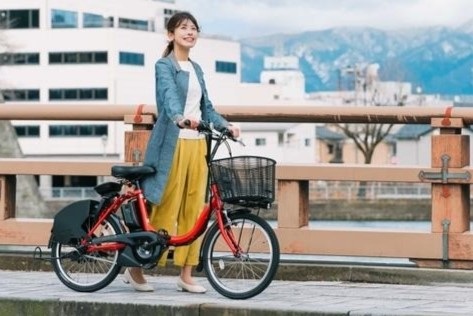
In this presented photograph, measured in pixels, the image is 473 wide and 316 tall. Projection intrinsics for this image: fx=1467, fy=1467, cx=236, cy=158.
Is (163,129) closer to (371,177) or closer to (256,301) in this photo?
(256,301)

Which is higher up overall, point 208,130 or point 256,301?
point 208,130

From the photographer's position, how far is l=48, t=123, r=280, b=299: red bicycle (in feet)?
28.3

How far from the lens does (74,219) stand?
9367 millimetres

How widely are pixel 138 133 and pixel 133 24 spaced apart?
3431 inches

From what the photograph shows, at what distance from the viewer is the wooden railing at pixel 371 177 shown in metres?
9.88

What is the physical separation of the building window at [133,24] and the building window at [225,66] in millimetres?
5436

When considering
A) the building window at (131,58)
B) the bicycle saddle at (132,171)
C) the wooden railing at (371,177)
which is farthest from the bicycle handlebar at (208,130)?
the building window at (131,58)

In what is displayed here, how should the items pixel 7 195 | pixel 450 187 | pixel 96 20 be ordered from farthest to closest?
pixel 96 20
pixel 7 195
pixel 450 187

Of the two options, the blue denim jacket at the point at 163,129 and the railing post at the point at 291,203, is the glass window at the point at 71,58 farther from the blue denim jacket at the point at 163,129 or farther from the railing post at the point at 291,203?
Result: the blue denim jacket at the point at 163,129

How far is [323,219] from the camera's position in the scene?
275 ft

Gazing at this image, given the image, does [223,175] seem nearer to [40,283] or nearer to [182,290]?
[182,290]

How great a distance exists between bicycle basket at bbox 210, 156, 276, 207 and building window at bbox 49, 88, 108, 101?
81807 millimetres

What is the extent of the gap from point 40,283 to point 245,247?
1.58 metres

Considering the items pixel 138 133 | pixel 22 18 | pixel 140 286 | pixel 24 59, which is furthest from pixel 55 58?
pixel 140 286
